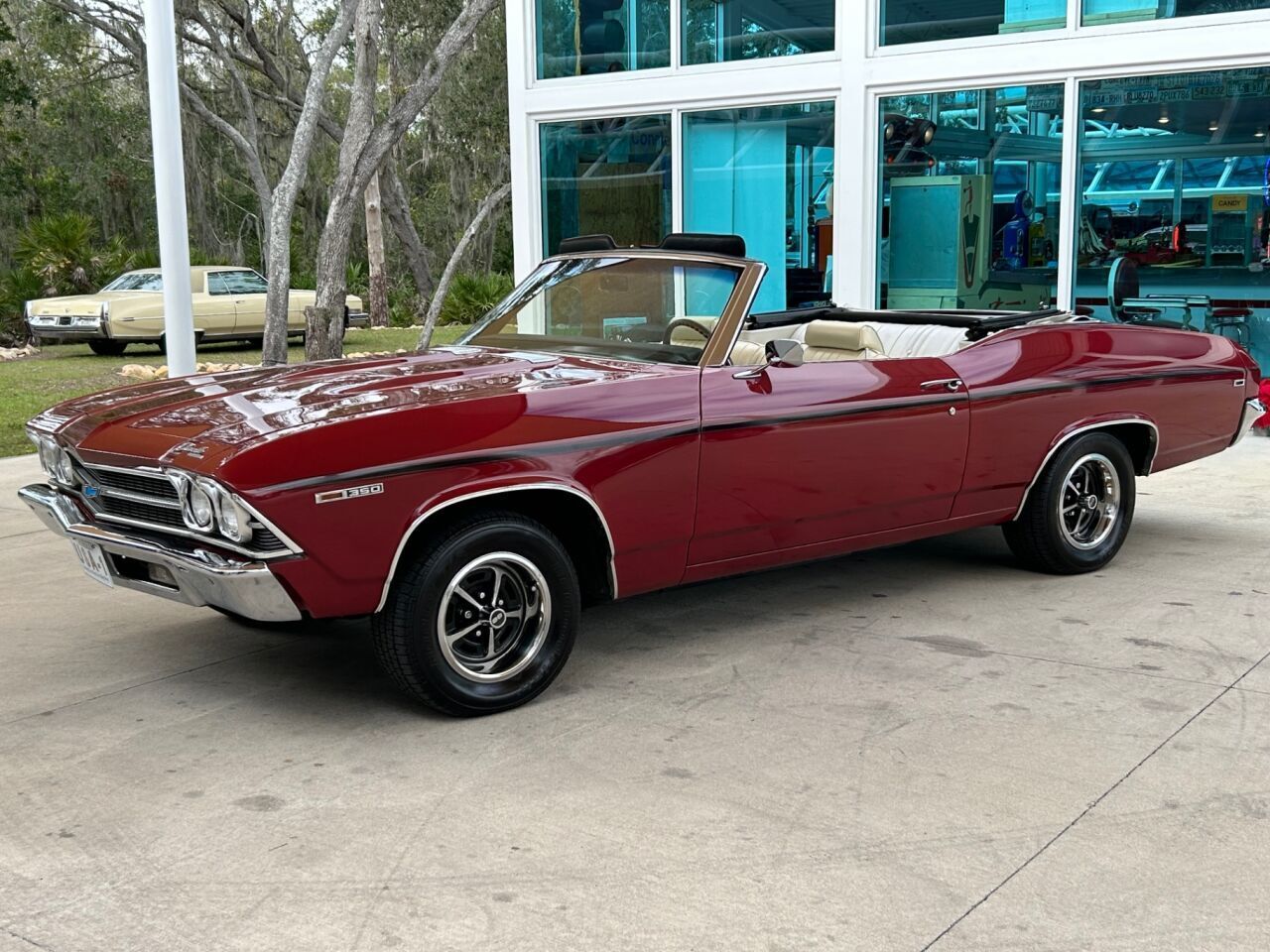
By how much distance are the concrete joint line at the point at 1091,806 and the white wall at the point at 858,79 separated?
22.5 ft

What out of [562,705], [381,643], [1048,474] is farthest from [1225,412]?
[381,643]

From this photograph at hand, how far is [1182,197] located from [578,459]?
9.10 metres

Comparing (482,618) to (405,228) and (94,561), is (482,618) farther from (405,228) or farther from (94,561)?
(405,228)

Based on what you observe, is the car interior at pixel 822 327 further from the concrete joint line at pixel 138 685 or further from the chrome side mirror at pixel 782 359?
the concrete joint line at pixel 138 685

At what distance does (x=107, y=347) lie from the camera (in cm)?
2123

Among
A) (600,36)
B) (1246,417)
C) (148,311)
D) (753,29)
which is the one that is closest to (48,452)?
(1246,417)

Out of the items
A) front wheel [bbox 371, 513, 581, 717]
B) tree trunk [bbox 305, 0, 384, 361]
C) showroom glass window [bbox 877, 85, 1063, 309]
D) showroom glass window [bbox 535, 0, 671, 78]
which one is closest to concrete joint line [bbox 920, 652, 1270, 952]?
front wheel [bbox 371, 513, 581, 717]

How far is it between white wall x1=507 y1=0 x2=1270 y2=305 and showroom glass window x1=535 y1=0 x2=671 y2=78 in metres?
0.12

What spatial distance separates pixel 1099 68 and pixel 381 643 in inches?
342

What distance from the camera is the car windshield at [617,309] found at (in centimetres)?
517

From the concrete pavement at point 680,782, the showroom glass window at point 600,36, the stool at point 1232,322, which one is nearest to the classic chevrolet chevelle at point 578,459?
the concrete pavement at point 680,782

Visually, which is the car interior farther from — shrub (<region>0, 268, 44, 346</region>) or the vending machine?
shrub (<region>0, 268, 44, 346</region>)

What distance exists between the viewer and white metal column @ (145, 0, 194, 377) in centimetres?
873

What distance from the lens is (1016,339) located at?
19.4ft
